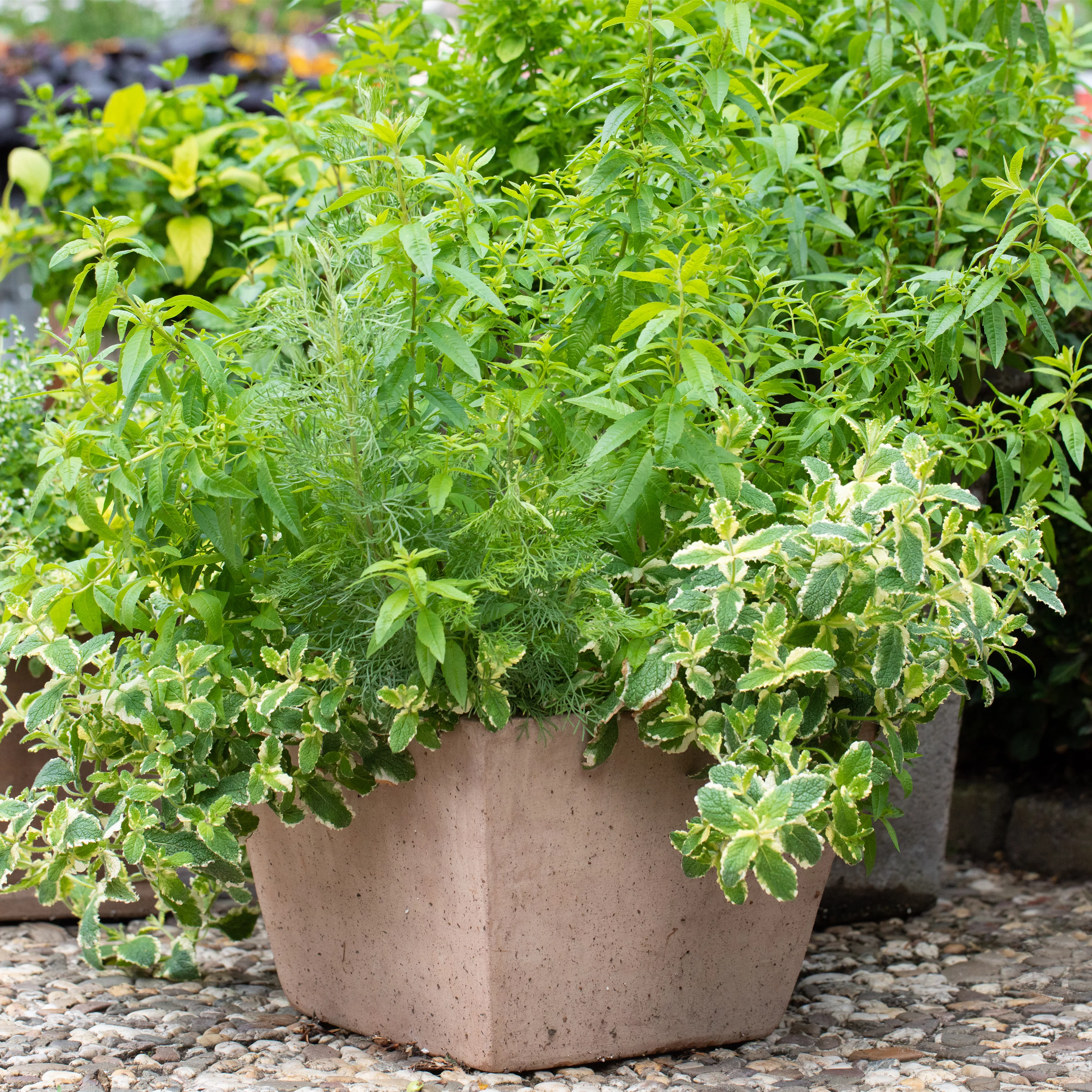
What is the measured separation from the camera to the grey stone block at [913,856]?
227 cm

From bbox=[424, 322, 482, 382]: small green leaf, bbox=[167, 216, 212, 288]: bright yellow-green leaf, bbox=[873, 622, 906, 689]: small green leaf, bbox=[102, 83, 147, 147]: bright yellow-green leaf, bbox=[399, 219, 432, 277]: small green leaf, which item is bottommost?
bbox=[873, 622, 906, 689]: small green leaf

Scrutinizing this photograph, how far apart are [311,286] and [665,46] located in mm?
602

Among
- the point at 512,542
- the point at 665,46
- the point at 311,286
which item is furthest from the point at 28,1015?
the point at 665,46

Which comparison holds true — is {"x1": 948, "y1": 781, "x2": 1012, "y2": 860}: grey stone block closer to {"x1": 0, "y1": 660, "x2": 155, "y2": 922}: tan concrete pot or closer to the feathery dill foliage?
the feathery dill foliage

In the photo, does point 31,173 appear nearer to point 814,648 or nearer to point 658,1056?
point 814,648

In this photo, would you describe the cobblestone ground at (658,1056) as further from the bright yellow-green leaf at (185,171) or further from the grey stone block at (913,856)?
the bright yellow-green leaf at (185,171)

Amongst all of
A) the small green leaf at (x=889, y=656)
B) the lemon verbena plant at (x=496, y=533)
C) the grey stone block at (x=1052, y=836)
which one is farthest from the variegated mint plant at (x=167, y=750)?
the grey stone block at (x=1052, y=836)

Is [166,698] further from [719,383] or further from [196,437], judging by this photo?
[719,383]

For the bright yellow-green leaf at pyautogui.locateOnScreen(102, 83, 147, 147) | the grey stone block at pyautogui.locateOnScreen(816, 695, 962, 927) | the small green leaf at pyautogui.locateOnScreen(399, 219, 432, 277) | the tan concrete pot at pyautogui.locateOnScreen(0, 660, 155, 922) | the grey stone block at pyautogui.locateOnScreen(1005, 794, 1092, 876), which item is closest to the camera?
the small green leaf at pyautogui.locateOnScreen(399, 219, 432, 277)

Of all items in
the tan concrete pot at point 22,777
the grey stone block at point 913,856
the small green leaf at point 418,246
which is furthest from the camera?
the grey stone block at point 913,856

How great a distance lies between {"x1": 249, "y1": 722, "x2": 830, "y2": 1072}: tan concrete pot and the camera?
4.76 feet

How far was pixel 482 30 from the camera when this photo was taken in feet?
6.89

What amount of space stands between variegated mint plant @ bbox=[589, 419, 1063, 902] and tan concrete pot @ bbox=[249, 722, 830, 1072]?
0.34 ft

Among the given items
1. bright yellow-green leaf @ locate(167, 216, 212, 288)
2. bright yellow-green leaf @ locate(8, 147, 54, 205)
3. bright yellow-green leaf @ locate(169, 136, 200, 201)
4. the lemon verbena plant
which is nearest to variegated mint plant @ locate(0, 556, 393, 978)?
the lemon verbena plant
